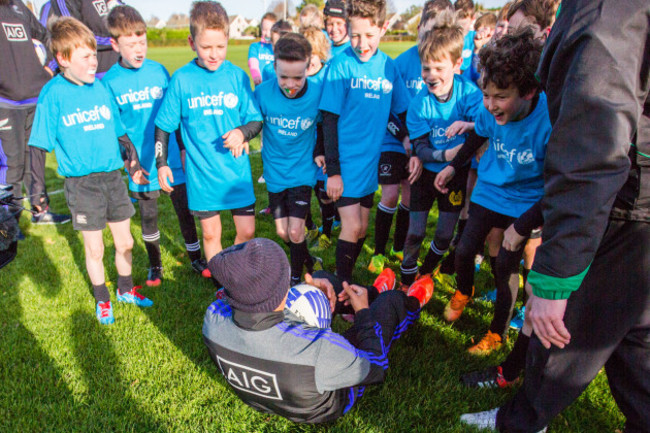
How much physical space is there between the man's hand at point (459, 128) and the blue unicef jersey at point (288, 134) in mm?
1122

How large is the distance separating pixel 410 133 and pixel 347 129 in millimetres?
526

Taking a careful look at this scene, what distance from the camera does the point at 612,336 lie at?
65.9 inches

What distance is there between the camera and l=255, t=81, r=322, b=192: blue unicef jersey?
11.6 feet

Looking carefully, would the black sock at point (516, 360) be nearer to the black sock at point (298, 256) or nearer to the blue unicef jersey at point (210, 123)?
the black sock at point (298, 256)

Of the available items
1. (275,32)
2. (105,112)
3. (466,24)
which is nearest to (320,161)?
(105,112)

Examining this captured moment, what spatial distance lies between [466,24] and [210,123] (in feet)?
11.9

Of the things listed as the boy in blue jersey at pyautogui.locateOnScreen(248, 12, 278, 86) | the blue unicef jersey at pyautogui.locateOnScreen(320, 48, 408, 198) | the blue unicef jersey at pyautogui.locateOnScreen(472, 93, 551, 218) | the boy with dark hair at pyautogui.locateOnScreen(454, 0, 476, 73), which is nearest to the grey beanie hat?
the blue unicef jersey at pyautogui.locateOnScreen(472, 93, 551, 218)

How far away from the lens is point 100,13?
5199mm

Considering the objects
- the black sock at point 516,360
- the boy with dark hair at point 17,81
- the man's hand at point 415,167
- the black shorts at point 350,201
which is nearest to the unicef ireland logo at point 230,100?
the black shorts at point 350,201

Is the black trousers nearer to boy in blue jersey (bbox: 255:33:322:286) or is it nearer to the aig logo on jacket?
the aig logo on jacket

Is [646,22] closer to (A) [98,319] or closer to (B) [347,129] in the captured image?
(B) [347,129]

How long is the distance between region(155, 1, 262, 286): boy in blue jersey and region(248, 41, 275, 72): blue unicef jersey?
4.03 metres

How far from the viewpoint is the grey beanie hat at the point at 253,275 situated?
1898 mm

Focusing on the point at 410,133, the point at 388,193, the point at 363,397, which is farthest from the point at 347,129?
the point at 363,397
